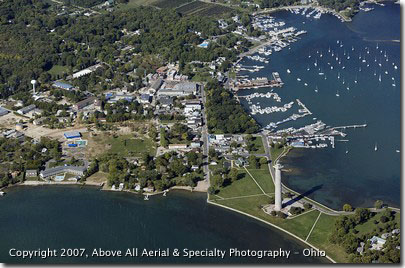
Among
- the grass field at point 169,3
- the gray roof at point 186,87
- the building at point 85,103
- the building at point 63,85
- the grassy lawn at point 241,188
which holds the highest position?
the grass field at point 169,3

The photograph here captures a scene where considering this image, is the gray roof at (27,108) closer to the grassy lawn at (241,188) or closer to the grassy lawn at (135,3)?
the grassy lawn at (241,188)

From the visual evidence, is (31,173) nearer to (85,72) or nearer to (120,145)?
(120,145)

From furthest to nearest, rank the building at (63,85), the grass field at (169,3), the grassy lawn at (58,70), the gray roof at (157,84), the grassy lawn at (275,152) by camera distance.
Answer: the grass field at (169,3) < the grassy lawn at (58,70) < the building at (63,85) < the gray roof at (157,84) < the grassy lawn at (275,152)

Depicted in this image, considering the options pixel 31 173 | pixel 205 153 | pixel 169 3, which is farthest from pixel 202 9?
pixel 31 173

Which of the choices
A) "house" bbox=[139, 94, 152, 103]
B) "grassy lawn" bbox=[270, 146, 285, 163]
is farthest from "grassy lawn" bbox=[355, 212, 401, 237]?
"house" bbox=[139, 94, 152, 103]

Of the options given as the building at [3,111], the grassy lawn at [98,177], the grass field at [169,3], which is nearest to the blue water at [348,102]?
the grassy lawn at [98,177]

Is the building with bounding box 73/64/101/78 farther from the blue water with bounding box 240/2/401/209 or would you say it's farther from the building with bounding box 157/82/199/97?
the blue water with bounding box 240/2/401/209
